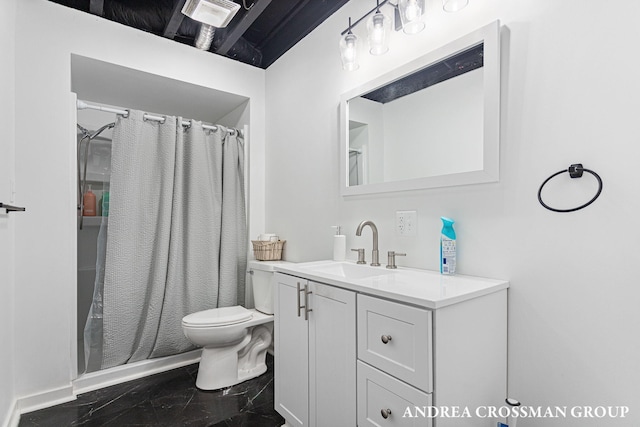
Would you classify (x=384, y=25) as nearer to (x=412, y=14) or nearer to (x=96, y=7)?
(x=412, y=14)

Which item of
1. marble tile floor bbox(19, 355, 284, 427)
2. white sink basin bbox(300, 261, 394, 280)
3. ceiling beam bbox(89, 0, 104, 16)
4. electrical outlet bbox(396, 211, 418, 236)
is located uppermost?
ceiling beam bbox(89, 0, 104, 16)

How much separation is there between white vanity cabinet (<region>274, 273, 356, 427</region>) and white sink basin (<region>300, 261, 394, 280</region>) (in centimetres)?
19

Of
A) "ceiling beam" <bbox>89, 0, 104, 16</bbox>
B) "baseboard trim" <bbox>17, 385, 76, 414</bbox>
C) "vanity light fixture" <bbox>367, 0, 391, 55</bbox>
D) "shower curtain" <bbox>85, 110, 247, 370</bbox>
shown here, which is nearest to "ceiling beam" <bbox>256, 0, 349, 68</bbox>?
"vanity light fixture" <bbox>367, 0, 391, 55</bbox>

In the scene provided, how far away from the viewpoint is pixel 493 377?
1.23 metres

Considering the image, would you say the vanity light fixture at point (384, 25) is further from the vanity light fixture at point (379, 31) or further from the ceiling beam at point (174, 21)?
the ceiling beam at point (174, 21)

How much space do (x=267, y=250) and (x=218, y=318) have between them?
0.61 meters

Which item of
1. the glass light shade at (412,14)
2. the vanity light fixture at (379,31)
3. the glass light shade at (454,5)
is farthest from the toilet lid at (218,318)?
the glass light shade at (454,5)

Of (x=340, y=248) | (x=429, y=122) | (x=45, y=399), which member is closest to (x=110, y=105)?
(x=45, y=399)

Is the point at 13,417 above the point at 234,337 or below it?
below

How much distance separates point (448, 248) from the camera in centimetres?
144

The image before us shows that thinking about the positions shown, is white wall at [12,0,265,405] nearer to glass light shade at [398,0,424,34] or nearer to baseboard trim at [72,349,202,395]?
baseboard trim at [72,349,202,395]

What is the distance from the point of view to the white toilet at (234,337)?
2.09m

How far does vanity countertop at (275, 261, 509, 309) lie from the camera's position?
1.06m

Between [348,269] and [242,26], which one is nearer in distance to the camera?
[348,269]
